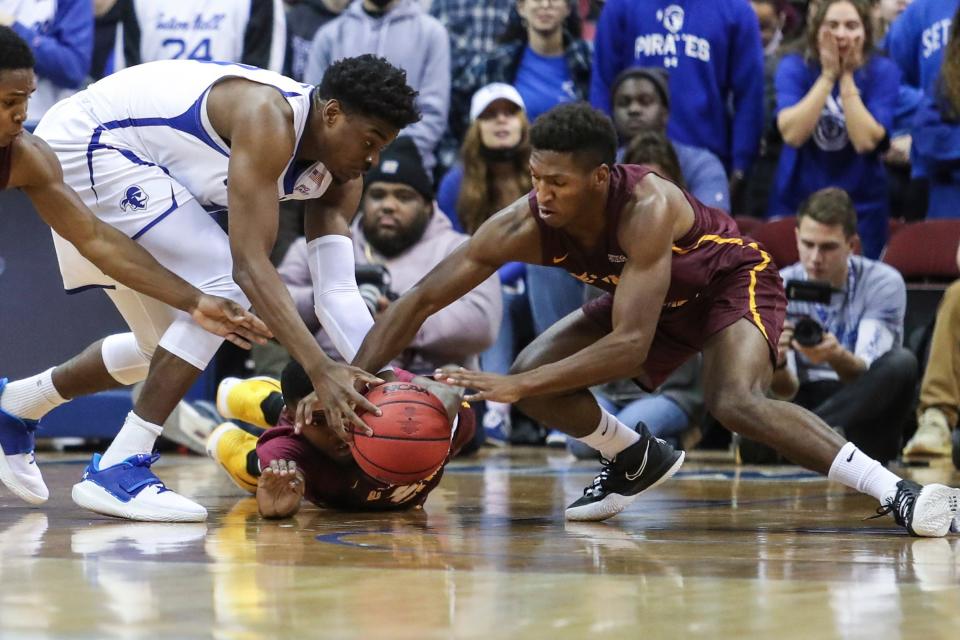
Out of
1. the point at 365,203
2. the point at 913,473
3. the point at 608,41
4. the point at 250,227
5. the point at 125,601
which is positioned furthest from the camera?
the point at 608,41

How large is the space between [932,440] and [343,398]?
164 inches

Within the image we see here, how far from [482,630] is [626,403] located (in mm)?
5583

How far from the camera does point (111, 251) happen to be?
14.0 ft

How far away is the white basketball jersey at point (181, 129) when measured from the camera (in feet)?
14.7

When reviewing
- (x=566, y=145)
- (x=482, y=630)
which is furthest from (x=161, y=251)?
(x=482, y=630)

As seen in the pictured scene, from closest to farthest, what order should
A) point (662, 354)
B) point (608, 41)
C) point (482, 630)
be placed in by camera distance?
1. point (482, 630)
2. point (662, 354)
3. point (608, 41)

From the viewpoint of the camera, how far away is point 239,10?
26.6 ft

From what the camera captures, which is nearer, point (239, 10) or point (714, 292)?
point (714, 292)

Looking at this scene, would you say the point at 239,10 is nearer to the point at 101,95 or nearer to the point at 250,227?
the point at 101,95

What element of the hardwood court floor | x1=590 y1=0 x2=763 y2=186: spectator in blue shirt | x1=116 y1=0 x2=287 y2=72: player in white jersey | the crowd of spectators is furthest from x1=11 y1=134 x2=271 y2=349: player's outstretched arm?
x1=590 y1=0 x2=763 y2=186: spectator in blue shirt

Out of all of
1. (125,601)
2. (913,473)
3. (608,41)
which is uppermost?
(608,41)

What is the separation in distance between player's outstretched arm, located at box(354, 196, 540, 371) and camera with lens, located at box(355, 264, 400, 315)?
2.58 metres

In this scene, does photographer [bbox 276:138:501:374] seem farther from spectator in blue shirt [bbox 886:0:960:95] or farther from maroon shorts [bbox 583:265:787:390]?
spectator in blue shirt [bbox 886:0:960:95]

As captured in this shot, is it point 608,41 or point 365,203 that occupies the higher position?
point 608,41
